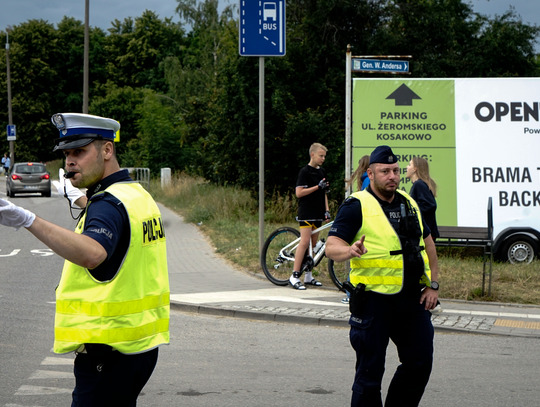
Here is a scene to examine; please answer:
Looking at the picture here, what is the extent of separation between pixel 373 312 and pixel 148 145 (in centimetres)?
3050

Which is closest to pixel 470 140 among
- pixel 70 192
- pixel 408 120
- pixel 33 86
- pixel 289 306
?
pixel 408 120

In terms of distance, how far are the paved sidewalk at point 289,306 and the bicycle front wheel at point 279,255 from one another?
17cm

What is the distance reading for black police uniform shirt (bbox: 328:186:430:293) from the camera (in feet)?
13.3

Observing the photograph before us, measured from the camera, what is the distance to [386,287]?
3996 millimetres

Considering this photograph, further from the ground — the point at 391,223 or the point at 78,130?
the point at 78,130

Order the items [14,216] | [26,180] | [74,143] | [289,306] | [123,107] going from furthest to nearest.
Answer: [123,107] < [26,180] < [289,306] < [74,143] < [14,216]

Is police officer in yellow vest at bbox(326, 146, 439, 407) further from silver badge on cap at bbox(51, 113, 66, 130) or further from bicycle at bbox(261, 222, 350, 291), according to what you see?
bicycle at bbox(261, 222, 350, 291)

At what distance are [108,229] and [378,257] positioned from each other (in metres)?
1.96

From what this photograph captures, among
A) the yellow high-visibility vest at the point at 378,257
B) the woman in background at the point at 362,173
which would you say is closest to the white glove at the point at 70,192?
the yellow high-visibility vest at the point at 378,257

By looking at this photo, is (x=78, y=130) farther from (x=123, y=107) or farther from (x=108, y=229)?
(x=123, y=107)

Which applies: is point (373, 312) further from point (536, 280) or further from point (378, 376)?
point (536, 280)

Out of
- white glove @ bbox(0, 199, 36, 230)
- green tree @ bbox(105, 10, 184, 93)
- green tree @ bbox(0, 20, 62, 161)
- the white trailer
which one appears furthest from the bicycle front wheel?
green tree @ bbox(0, 20, 62, 161)

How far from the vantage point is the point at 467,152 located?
41.7 ft

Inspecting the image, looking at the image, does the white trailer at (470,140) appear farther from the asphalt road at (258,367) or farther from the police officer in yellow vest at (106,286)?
the police officer in yellow vest at (106,286)
